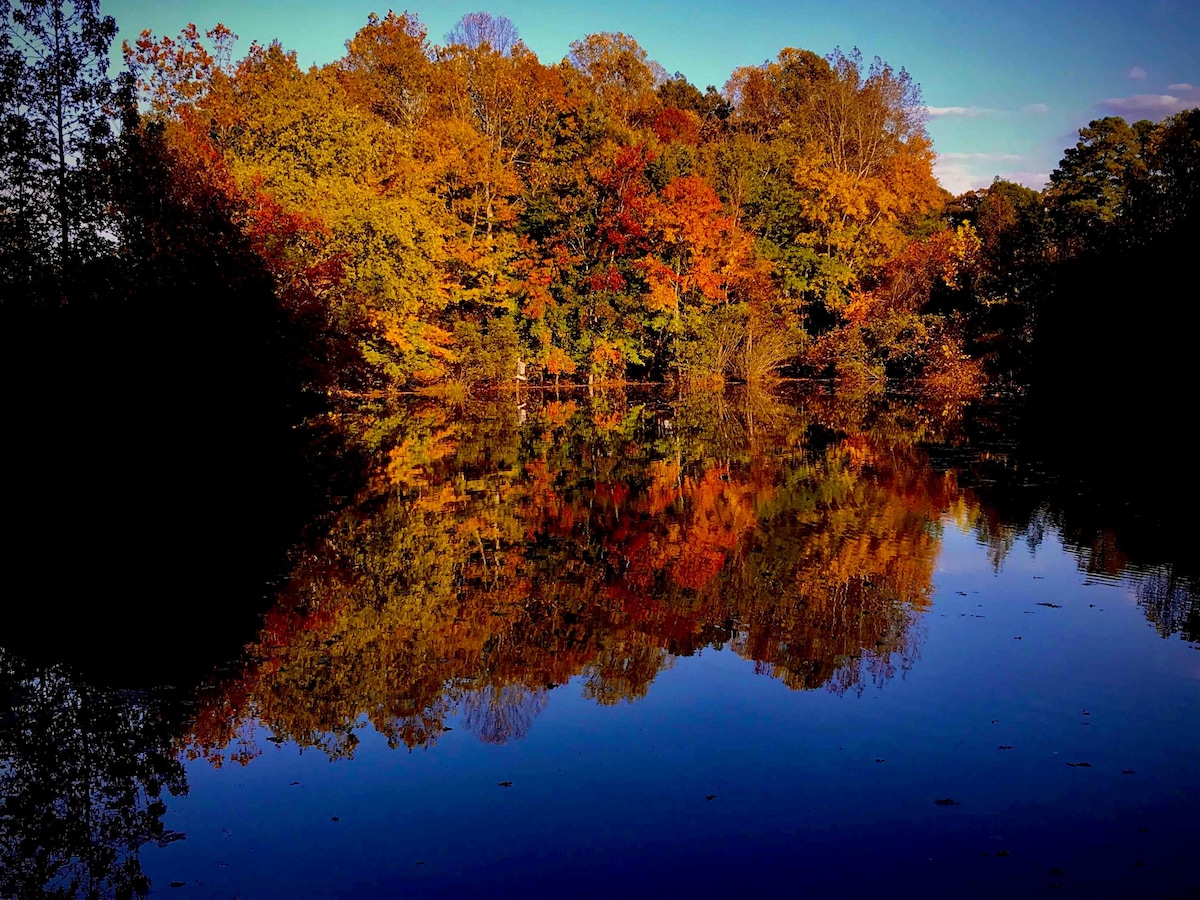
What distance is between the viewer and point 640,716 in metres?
6.95

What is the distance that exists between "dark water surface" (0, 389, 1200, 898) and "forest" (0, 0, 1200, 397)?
11.8 m

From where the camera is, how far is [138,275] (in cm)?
2044

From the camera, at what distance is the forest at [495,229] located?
2095 centimetres

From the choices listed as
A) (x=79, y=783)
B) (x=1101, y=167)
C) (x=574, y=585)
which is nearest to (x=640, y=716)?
(x=574, y=585)

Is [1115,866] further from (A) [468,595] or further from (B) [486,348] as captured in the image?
(B) [486,348]

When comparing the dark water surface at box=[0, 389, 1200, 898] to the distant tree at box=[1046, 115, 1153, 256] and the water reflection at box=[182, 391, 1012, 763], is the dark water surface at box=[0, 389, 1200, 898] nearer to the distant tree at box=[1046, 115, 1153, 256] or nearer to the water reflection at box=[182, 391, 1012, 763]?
the water reflection at box=[182, 391, 1012, 763]

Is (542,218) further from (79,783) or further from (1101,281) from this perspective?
(79,783)

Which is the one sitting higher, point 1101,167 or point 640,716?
point 1101,167

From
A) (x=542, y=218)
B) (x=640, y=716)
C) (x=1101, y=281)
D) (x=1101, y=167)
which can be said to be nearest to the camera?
(x=640, y=716)

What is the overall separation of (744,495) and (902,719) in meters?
8.66

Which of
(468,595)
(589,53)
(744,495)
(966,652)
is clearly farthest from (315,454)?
(589,53)

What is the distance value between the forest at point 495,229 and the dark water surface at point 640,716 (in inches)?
463

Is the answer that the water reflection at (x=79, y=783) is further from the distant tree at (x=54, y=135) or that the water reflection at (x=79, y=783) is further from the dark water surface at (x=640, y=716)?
the distant tree at (x=54, y=135)

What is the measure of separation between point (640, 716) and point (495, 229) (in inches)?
1480
